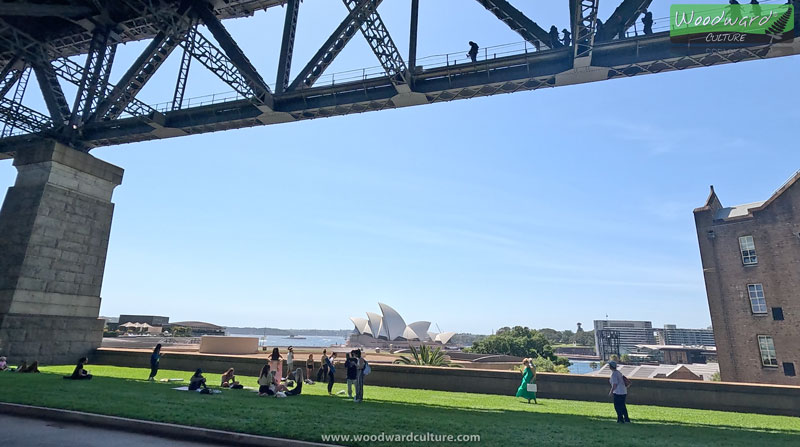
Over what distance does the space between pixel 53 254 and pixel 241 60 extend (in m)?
13.9

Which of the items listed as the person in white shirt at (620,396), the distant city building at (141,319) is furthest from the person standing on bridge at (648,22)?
the distant city building at (141,319)

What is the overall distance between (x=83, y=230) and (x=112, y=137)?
5.36m

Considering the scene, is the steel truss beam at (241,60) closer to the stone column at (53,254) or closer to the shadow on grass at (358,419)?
the stone column at (53,254)

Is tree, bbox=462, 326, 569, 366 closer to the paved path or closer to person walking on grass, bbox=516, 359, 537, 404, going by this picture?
person walking on grass, bbox=516, 359, 537, 404

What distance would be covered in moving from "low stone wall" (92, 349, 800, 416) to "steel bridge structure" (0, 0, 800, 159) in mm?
11005

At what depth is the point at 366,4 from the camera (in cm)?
1509

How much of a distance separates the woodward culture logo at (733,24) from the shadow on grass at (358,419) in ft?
38.9

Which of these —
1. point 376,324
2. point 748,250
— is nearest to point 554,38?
point 748,250

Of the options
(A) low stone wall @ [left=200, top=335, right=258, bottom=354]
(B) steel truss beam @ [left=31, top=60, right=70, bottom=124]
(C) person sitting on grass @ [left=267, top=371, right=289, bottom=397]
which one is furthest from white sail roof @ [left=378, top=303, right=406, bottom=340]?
(C) person sitting on grass @ [left=267, top=371, right=289, bottom=397]

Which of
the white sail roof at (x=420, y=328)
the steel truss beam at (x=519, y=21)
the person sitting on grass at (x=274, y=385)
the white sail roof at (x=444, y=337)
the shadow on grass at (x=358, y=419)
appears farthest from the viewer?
the white sail roof at (x=444, y=337)

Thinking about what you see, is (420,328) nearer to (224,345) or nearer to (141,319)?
(141,319)

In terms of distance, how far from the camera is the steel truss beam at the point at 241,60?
18359mm

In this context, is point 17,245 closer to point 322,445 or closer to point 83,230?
point 83,230

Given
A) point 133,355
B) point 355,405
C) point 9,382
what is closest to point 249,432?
point 355,405
